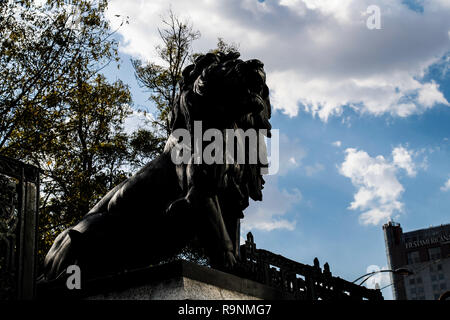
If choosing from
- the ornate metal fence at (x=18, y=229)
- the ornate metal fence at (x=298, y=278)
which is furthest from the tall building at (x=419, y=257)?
the ornate metal fence at (x=18, y=229)

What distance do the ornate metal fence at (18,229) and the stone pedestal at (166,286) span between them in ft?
1.70

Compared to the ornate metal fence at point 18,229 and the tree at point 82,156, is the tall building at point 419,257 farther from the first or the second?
the ornate metal fence at point 18,229

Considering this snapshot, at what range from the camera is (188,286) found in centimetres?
446

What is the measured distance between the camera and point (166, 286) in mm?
4492

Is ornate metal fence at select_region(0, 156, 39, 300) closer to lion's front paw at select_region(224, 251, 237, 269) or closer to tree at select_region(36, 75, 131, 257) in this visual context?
lion's front paw at select_region(224, 251, 237, 269)

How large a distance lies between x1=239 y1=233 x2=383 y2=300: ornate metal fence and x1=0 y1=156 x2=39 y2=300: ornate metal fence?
9707 mm

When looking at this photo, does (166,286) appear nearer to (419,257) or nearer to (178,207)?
(178,207)

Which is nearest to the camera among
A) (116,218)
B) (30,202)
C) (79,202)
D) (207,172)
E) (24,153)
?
(30,202)

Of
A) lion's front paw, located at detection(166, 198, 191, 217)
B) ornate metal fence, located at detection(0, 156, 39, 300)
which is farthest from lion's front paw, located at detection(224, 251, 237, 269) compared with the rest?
ornate metal fence, located at detection(0, 156, 39, 300)

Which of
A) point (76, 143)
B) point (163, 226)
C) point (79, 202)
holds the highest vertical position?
point (76, 143)

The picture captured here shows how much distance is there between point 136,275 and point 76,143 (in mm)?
16433

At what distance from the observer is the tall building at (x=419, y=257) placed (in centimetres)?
8488

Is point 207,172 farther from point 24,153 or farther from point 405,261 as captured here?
point 405,261
